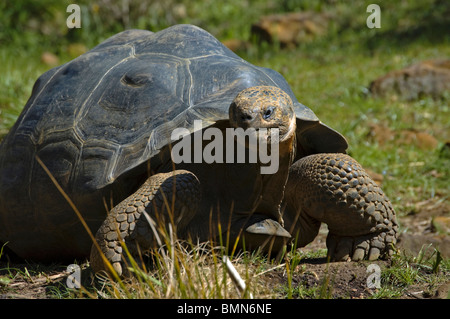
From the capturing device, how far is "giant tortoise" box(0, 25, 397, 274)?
2.83 metres

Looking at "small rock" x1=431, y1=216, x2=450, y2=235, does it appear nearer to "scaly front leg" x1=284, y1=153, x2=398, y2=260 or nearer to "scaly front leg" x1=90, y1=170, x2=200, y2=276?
"scaly front leg" x1=284, y1=153, x2=398, y2=260

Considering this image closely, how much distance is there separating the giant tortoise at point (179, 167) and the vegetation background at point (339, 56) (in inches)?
17.4

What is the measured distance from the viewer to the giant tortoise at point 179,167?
9.29ft

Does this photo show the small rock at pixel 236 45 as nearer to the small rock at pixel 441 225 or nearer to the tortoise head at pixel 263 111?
the small rock at pixel 441 225

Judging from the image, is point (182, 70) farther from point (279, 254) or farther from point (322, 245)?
point (322, 245)

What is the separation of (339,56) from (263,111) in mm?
6420

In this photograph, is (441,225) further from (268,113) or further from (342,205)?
(268,113)

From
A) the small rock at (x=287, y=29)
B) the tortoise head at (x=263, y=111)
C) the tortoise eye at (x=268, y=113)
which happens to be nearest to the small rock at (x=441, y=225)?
the tortoise head at (x=263, y=111)

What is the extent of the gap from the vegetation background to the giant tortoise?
0.44m

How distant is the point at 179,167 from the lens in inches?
122

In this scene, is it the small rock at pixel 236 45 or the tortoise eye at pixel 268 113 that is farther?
the small rock at pixel 236 45

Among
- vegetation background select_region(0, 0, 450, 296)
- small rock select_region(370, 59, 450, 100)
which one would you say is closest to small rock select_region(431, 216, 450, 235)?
vegetation background select_region(0, 0, 450, 296)

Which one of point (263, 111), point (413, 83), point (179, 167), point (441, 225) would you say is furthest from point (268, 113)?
point (413, 83)

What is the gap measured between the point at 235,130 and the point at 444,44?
6985 mm
